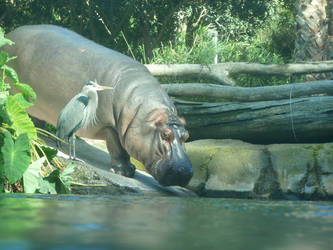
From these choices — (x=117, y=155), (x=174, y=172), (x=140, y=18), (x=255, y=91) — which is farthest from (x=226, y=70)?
(x=140, y=18)

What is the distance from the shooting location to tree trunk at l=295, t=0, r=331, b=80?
9.34 metres

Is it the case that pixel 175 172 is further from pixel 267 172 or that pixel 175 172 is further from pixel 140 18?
pixel 140 18

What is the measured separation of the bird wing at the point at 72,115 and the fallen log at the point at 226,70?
3.68m

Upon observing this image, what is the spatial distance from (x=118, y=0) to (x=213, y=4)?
8.15 ft

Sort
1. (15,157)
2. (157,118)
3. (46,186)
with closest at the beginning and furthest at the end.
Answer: (15,157)
(46,186)
(157,118)

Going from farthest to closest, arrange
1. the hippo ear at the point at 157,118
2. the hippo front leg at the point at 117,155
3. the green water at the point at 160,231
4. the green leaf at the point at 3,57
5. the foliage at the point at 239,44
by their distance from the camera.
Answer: the foliage at the point at 239,44 → the hippo front leg at the point at 117,155 → the hippo ear at the point at 157,118 → the green leaf at the point at 3,57 → the green water at the point at 160,231

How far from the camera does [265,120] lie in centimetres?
633

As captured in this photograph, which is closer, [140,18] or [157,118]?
[157,118]

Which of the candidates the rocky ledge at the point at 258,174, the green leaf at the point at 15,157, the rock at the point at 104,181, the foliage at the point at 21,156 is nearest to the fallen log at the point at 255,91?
the rocky ledge at the point at 258,174

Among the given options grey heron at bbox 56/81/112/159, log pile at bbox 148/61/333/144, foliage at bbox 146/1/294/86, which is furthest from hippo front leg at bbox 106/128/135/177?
foliage at bbox 146/1/294/86

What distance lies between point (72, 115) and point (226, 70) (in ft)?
13.5

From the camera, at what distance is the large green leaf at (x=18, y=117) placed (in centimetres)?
379

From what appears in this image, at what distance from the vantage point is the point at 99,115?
5762 mm

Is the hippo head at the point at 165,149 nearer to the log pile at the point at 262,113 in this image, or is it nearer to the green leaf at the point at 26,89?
the green leaf at the point at 26,89
